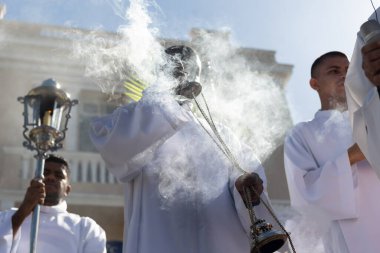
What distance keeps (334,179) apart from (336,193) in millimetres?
72

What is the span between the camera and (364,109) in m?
2.15

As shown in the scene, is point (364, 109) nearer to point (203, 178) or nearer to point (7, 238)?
point (203, 178)

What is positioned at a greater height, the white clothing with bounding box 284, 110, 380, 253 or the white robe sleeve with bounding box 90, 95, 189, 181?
the white robe sleeve with bounding box 90, 95, 189, 181

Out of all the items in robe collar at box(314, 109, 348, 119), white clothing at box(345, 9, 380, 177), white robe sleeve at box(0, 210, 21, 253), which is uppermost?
robe collar at box(314, 109, 348, 119)

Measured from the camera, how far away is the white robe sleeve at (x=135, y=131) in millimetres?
2875

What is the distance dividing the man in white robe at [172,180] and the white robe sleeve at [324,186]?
0.27m

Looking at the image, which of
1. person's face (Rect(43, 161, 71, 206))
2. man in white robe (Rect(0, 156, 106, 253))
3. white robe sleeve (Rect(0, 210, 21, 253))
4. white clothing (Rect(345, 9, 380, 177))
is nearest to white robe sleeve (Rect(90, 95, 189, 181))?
white clothing (Rect(345, 9, 380, 177))

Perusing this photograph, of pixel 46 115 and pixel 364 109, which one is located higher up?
pixel 46 115

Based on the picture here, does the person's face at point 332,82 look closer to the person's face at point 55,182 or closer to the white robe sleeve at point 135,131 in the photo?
the white robe sleeve at point 135,131

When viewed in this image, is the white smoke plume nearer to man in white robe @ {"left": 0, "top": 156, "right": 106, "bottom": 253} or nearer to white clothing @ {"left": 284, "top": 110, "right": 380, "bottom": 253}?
white clothing @ {"left": 284, "top": 110, "right": 380, "bottom": 253}

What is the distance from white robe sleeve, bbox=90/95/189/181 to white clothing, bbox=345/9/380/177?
896 mm

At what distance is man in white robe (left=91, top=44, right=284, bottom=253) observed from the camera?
9.47 feet

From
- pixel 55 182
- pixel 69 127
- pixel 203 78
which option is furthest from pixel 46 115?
pixel 69 127

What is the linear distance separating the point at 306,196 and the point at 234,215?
397 millimetres
